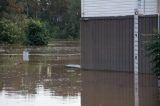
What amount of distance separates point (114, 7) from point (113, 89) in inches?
312

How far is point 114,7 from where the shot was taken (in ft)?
86.2

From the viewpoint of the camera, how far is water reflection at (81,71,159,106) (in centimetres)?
1616

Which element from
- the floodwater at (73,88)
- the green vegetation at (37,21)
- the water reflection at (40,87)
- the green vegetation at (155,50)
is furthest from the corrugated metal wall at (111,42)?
the green vegetation at (37,21)

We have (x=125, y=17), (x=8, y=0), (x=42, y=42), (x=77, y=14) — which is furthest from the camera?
(x=77, y=14)

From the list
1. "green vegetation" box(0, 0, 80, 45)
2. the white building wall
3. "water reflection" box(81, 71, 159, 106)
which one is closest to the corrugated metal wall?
the white building wall

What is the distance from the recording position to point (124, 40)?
2583 cm

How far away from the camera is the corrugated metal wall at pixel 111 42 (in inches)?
984

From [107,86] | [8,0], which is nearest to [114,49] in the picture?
[107,86]

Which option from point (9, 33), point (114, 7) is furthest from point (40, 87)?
point (9, 33)

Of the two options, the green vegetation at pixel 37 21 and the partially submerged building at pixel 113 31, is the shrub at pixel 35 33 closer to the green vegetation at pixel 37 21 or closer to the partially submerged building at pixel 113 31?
the green vegetation at pixel 37 21

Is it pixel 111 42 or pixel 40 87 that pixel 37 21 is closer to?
pixel 111 42

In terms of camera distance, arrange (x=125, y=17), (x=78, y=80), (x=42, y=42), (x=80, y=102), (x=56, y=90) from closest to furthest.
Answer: (x=80, y=102)
(x=56, y=90)
(x=78, y=80)
(x=125, y=17)
(x=42, y=42)

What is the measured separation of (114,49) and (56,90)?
7558 millimetres

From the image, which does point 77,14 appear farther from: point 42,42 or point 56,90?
point 56,90
